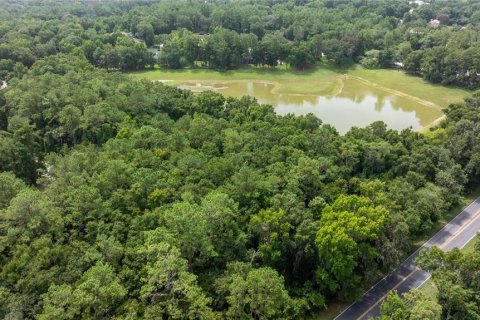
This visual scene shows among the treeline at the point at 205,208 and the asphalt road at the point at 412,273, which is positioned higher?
the treeline at the point at 205,208

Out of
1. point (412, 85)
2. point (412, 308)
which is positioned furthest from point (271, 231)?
point (412, 85)

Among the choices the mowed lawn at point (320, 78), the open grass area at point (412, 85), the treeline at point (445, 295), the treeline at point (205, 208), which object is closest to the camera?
Result: the treeline at point (445, 295)

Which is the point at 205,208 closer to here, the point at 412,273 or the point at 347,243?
the point at 347,243

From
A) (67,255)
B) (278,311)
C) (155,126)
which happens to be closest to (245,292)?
(278,311)

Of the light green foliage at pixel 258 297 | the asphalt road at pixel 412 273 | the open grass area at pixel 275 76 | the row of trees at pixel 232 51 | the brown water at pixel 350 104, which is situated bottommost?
the asphalt road at pixel 412 273

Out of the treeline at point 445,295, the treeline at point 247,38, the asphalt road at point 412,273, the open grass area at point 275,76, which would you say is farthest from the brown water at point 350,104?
the treeline at point 445,295

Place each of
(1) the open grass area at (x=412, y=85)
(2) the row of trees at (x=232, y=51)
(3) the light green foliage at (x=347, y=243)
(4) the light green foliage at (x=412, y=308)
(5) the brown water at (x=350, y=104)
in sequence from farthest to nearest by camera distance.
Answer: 1. (2) the row of trees at (x=232, y=51)
2. (1) the open grass area at (x=412, y=85)
3. (5) the brown water at (x=350, y=104)
4. (3) the light green foliage at (x=347, y=243)
5. (4) the light green foliage at (x=412, y=308)

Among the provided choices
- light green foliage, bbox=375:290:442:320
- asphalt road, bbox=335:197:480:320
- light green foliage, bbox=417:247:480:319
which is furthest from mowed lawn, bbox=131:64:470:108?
light green foliage, bbox=375:290:442:320

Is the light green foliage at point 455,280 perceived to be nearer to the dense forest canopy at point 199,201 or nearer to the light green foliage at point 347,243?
the dense forest canopy at point 199,201
